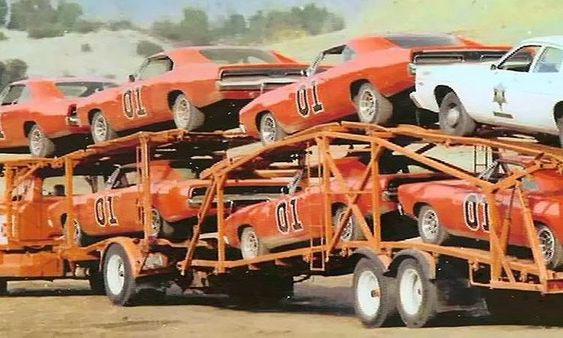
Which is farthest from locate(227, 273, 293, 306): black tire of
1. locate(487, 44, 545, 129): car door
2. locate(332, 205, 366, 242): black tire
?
locate(487, 44, 545, 129): car door

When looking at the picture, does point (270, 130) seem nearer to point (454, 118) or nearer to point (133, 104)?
point (133, 104)

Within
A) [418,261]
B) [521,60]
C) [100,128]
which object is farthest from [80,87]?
[521,60]

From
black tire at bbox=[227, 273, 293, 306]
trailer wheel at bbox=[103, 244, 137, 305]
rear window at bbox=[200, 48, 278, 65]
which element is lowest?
black tire at bbox=[227, 273, 293, 306]

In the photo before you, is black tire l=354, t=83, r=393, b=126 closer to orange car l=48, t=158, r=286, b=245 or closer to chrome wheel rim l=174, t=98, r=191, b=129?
orange car l=48, t=158, r=286, b=245

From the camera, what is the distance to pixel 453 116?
15.0 metres

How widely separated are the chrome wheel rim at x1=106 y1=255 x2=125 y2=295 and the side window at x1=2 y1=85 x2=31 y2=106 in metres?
3.37

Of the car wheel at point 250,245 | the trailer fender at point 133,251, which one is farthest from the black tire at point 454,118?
the trailer fender at point 133,251

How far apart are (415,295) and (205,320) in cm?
318

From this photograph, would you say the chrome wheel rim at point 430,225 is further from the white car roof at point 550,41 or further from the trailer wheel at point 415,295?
the white car roof at point 550,41

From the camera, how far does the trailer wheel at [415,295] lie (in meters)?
14.5

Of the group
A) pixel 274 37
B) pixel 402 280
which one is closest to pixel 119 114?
pixel 402 280

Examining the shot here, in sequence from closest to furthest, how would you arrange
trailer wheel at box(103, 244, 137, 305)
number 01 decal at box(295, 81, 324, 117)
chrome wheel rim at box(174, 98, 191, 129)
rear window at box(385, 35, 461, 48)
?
rear window at box(385, 35, 461, 48)
number 01 decal at box(295, 81, 324, 117)
chrome wheel rim at box(174, 98, 191, 129)
trailer wheel at box(103, 244, 137, 305)

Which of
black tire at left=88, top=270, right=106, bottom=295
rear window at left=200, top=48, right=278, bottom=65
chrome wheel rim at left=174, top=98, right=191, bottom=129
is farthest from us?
black tire at left=88, top=270, right=106, bottom=295

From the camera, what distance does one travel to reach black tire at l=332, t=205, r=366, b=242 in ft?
51.6
